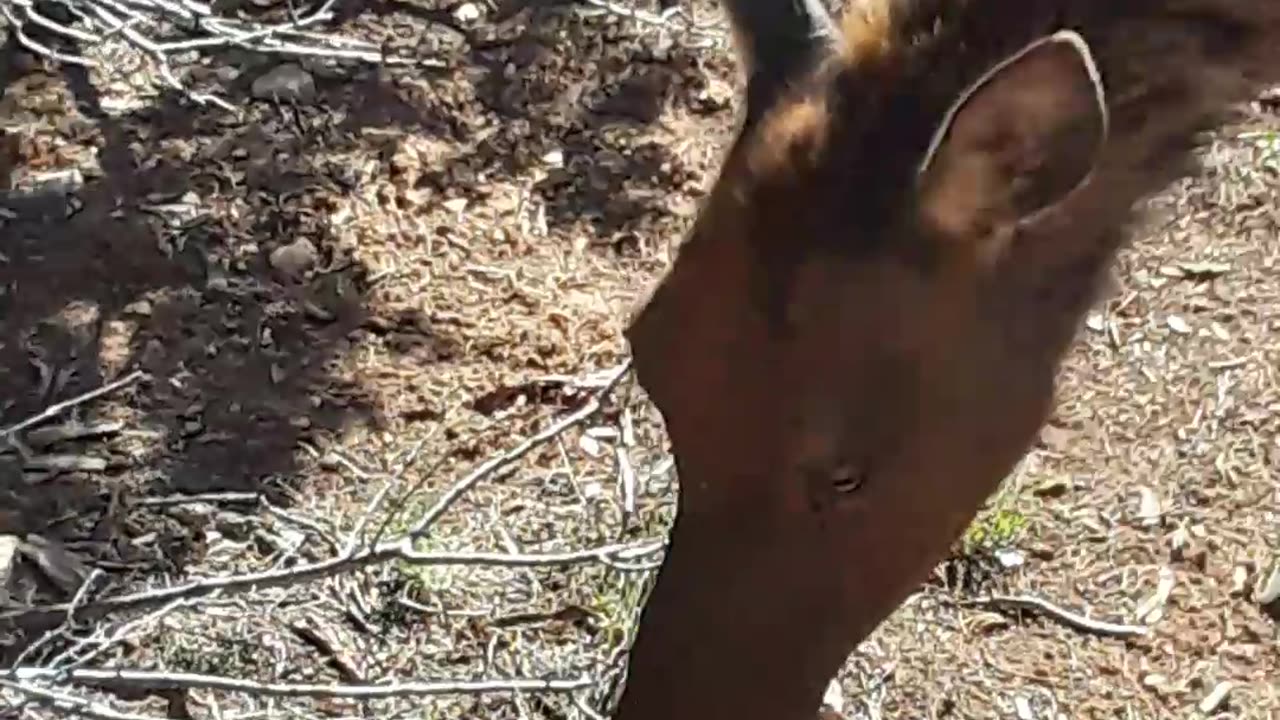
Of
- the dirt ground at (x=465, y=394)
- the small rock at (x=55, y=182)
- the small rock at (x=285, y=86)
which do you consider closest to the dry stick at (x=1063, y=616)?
the dirt ground at (x=465, y=394)

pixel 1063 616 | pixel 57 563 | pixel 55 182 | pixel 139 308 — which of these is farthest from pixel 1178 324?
pixel 55 182

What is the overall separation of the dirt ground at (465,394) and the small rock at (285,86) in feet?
0.10

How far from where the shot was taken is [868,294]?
2.82m

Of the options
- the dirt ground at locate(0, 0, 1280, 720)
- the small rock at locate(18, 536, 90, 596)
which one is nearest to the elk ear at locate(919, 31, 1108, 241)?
the dirt ground at locate(0, 0, 1280, 720)

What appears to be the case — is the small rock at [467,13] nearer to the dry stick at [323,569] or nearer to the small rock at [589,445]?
the small rock at [589,445]

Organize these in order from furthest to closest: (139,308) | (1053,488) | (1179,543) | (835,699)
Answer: (139,308)
(1053,488)
(1179,543)
(835,699)

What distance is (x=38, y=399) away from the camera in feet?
14.1

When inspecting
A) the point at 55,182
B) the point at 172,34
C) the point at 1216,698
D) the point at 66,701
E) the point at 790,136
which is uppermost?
the point at 790,136

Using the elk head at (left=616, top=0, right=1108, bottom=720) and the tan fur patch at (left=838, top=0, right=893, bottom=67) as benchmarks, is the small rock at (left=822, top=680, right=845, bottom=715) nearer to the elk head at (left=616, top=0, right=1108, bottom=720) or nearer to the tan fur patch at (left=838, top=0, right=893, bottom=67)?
the elk head at (left=616, top=0, right=1108, bottom=720)

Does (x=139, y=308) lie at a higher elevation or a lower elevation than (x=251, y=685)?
lower

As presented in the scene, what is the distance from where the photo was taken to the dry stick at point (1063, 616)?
157 inches

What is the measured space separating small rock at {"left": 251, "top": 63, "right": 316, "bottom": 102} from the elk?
2.23m

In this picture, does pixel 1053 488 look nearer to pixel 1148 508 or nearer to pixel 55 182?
pixel 1148 508

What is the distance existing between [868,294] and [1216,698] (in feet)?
4.78
